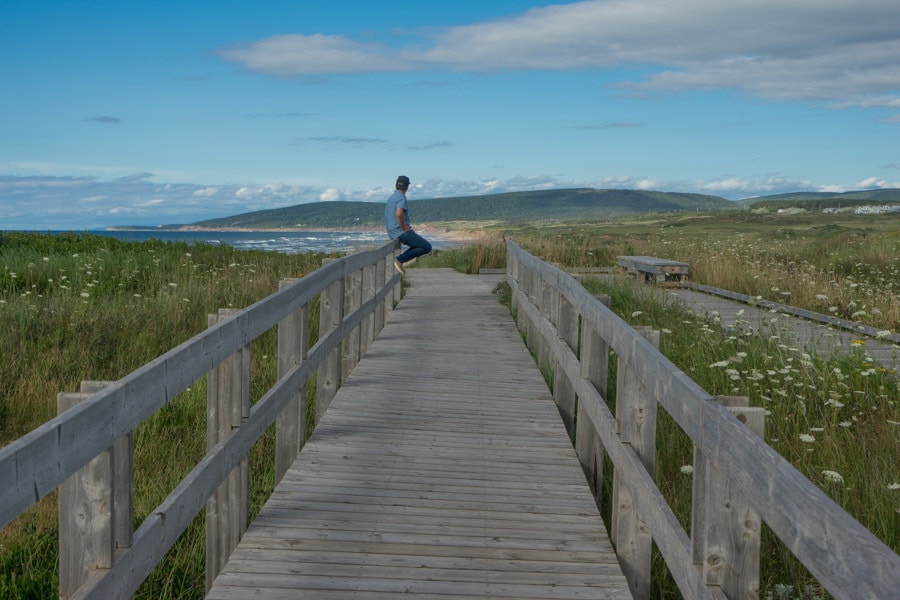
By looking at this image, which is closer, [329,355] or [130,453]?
[130,453]

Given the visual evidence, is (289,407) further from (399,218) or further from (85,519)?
(399,218)

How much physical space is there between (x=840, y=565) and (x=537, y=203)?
187m

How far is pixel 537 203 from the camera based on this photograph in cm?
18700

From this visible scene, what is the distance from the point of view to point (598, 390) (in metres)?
5.48

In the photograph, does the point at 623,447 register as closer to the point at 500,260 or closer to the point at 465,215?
the point at 500,260

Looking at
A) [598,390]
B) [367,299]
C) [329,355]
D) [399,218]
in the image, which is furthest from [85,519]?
[399,218]

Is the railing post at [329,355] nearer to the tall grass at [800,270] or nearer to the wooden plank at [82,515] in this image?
the wooden plank at [82,515]

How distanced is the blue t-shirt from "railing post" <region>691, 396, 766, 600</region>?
12.5 meters

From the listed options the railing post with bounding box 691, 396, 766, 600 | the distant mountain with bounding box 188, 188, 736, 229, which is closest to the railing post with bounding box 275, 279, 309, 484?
the railing post with bounding box 691, 396, 766, 600

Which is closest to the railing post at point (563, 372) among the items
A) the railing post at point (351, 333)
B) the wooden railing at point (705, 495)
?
the wooden railing at point (705, 495)

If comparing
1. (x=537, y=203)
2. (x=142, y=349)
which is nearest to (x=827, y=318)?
(x=142, y=349)

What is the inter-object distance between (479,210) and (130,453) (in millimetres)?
167312

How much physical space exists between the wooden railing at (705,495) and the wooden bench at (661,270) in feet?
37.5

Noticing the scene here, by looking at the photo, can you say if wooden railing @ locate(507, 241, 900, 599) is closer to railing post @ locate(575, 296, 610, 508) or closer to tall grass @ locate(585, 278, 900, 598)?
railing post @ locate(575, 296, 610, 508)
